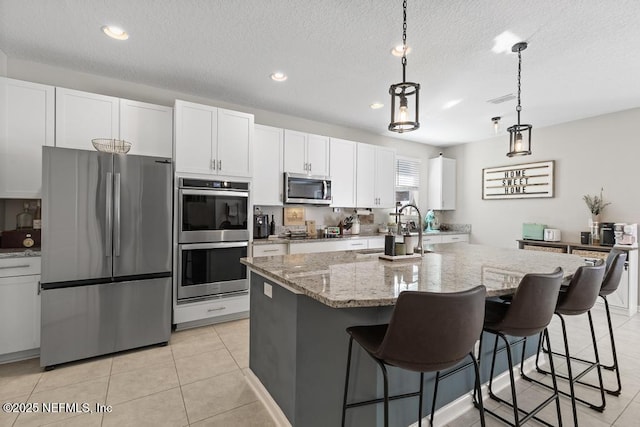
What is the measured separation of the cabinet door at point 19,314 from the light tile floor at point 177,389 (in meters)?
0.18

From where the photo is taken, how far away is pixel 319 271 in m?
1.71

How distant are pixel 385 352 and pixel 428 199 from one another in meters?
5.44

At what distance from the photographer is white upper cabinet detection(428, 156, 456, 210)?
592cm

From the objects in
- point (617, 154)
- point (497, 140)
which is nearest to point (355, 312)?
point (617, 154)

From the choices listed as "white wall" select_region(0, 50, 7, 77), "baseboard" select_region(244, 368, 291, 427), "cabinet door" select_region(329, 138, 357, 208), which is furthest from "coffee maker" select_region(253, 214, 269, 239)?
"white wall" select_region(0, 50, 7, 77)

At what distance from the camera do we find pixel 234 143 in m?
3.49

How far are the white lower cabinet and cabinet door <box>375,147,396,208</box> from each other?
14.2ft

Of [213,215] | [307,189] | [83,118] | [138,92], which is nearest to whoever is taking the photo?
[83,118]

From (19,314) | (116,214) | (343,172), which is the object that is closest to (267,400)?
(116,214)

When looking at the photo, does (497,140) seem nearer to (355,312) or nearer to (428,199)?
(428,199)

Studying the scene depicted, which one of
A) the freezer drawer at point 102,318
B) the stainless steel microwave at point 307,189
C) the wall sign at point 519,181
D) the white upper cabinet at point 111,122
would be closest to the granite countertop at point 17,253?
the freezer drawer at point 102,318

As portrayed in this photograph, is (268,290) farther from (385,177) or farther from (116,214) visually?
(385,177)

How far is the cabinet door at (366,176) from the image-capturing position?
4828 mm

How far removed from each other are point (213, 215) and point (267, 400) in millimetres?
1999
